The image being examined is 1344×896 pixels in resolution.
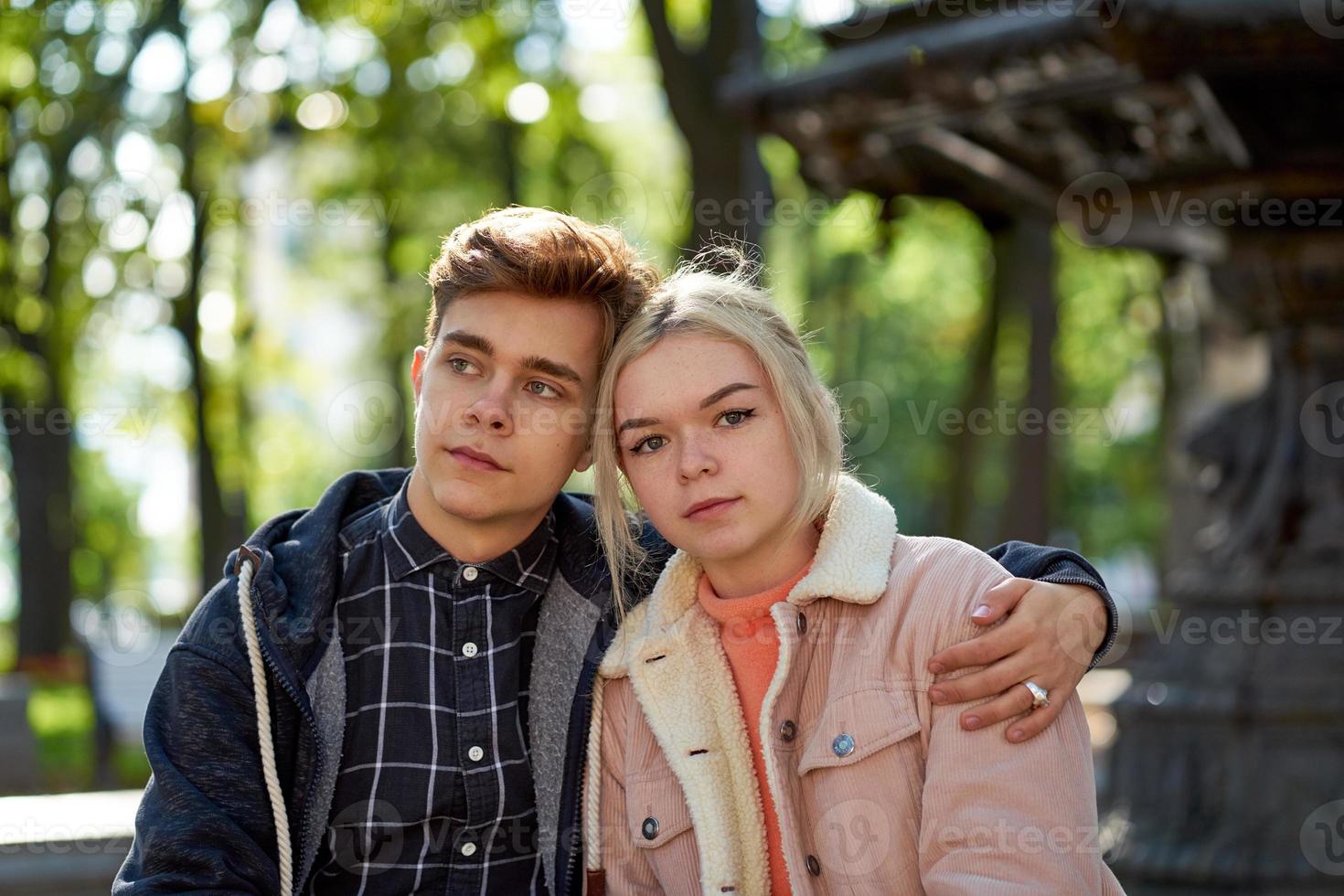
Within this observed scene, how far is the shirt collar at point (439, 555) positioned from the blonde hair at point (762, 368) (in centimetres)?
21

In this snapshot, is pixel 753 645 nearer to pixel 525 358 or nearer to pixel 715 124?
pixel 525 358

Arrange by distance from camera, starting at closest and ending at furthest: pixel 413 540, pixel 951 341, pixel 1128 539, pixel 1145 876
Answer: pixel 413 540, pixel 1145 876, pixel 951 341, pixel 1128 539

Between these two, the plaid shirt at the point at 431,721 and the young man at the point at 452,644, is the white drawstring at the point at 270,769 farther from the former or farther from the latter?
the plaid shirt at the point at 431,721

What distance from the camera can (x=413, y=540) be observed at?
374 cm

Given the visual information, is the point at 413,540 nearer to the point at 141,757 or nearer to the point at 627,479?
the point at 627,479

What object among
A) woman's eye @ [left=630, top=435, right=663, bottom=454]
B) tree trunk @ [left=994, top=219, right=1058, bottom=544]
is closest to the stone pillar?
woman's eye @ [left=630, top=435, right=663, bottom=454]

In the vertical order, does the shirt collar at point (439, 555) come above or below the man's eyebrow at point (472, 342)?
below

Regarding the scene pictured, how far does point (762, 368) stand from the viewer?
3.42 meters

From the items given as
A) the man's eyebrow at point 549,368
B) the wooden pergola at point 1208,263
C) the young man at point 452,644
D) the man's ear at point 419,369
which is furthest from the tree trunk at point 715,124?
the man's eyebrow at point 549,368

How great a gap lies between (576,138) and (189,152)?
5493 mm

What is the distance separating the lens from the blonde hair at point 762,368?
3410 mm

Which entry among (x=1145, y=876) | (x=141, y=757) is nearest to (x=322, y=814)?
(x=1145, y=876)

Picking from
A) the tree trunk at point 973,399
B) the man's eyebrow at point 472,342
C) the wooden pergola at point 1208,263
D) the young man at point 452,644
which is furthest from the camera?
the tree trunk at point 973,399

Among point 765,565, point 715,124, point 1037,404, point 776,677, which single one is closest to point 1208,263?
point 715,124
